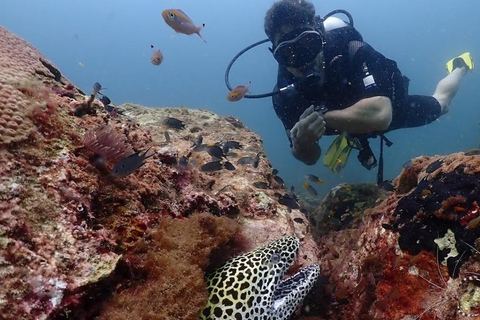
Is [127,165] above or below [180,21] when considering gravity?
below

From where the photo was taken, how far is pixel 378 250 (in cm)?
370

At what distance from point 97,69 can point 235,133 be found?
189 meters

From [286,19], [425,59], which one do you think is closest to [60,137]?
[286,19]

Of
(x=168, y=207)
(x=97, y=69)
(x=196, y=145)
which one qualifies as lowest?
(x=168, y=207)

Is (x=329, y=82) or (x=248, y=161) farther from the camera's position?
(x=329, y=82)

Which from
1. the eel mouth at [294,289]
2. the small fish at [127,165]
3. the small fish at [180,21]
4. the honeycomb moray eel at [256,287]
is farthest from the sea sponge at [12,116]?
the small fish at [180,21]

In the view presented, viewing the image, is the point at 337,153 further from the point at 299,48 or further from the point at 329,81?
the point at 299,48

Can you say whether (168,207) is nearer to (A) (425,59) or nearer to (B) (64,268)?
(B) (64,268)

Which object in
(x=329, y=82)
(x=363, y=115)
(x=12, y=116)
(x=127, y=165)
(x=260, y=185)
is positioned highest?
(x=12, y=116)

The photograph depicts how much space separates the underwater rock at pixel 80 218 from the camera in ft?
6.30

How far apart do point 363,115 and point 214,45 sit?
189 metres

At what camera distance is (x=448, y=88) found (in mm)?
9594

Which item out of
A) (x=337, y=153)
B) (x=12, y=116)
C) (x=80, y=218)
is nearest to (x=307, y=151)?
(x=337, y=153)

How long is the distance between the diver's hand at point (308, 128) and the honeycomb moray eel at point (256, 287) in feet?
8.31
